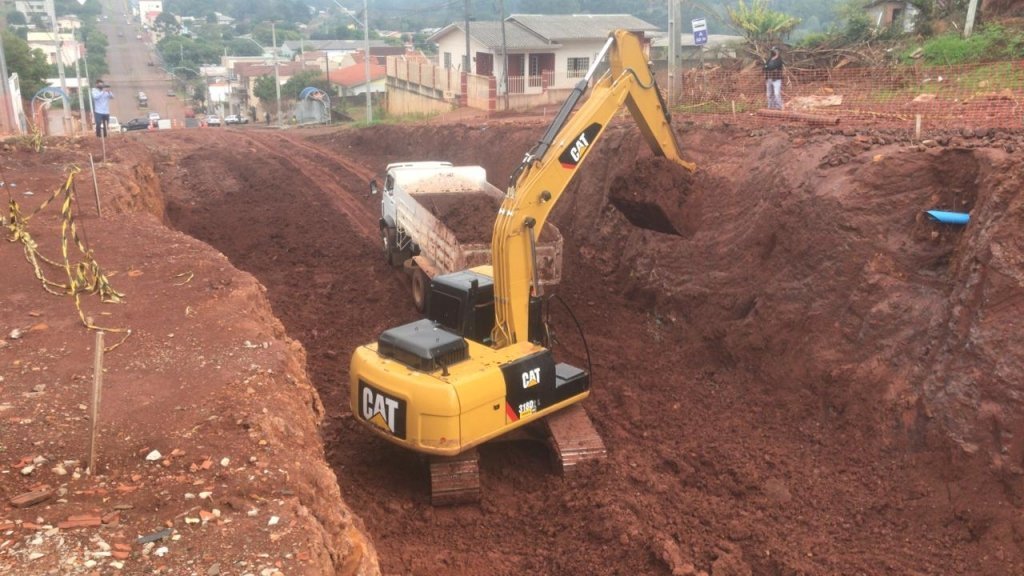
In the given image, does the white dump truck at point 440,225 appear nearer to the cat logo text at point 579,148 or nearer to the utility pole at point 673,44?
the cat logo text at point 579,148

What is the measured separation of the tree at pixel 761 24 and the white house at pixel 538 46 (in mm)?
17583

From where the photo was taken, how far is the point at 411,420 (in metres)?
8.07

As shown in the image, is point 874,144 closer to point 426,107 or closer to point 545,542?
point 545,542

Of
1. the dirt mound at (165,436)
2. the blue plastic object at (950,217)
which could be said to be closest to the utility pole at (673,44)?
the blue plastic object at (950,217)

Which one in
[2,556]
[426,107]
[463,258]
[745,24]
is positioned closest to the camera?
[2,556]

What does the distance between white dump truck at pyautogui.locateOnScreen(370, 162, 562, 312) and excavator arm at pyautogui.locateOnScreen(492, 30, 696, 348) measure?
6.12 ft

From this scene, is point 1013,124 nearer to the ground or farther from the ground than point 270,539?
farther from the ground

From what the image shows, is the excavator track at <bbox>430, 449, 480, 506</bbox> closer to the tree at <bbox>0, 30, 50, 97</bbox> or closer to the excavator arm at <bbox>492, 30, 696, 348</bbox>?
the excavator arm at <bbox>492, 30, 696, 348</bbox>

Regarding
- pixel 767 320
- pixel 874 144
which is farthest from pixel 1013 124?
pixel 767 320

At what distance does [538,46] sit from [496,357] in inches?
1458

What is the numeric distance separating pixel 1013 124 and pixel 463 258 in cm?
861

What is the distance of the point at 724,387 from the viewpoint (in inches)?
433

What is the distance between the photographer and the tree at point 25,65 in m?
40.8

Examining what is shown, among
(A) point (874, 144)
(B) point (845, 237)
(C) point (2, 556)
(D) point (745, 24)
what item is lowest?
(C) point (2, 556)
